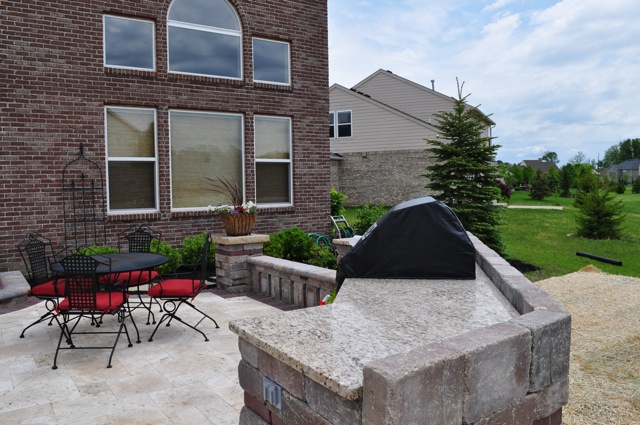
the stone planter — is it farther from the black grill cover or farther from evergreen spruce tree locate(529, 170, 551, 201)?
evergreen spruce tree locate(529, 170, 551, 201)

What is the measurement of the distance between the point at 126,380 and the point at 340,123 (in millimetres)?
23189

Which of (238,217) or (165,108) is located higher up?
(165,108)

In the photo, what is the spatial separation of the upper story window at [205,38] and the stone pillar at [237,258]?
4171 millimetres

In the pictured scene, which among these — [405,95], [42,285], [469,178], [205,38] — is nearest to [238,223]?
[42,285]

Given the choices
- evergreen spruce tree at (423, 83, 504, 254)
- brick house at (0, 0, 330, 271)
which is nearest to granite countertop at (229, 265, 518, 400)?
brick house at (0, 0, 330, 271)

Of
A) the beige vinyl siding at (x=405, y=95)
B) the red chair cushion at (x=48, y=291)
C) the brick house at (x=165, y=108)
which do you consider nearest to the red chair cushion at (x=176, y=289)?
the red chair cushion at (x=48, y=291)

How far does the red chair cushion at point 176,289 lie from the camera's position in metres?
5.42

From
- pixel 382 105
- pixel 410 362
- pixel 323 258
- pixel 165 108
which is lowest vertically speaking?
pixel 323 258

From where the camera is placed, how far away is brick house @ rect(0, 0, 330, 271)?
27.2 ft

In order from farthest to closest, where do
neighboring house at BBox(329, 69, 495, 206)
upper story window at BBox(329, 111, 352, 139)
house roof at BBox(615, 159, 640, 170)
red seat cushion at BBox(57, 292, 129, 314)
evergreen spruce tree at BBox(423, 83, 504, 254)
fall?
1. house roof at BBox(615, 159, 640, 170)
2. upper story window at BBox(329, 111, 352, 139)
3. neighboring house at BBox(329, 69, 495, 206)
4. evergreen spruce tree at BBox(423, 83, 504, 254)
5. red seat cushion at BBox(57, 292, 129, 314)

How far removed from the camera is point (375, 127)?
2534cm

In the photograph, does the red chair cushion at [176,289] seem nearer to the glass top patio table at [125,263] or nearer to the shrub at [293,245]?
the glass top patio table at [125,263]

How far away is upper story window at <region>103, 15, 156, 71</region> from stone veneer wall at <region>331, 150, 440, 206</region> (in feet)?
54.7

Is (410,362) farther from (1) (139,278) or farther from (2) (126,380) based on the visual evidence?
(1) (139,278)
